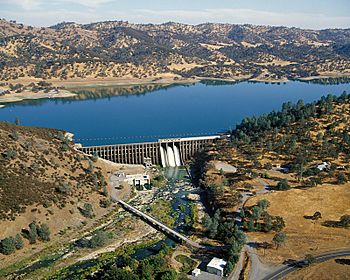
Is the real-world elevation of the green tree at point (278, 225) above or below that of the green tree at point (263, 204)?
below

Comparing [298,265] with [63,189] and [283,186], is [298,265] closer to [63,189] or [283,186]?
[283,186]

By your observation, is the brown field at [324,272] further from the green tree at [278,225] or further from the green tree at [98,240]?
the green tree at [98,240]

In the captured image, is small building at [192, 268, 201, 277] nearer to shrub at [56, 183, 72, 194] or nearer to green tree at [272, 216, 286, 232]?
green tree at [272, 216, 286, 232]

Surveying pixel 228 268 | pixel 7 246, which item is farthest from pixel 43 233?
pixel 228 268

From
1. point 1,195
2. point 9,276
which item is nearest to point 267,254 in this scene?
point 9,276

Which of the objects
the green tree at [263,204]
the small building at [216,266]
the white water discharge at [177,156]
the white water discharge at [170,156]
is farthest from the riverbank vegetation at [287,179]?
the small building at [216,266]

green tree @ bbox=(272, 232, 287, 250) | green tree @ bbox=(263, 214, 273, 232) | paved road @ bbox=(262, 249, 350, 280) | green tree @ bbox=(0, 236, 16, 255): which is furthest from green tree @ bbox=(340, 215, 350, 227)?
green tree @ bbox=(0, 236, 16, 255)

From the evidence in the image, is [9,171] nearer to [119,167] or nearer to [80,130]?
[119,167]
